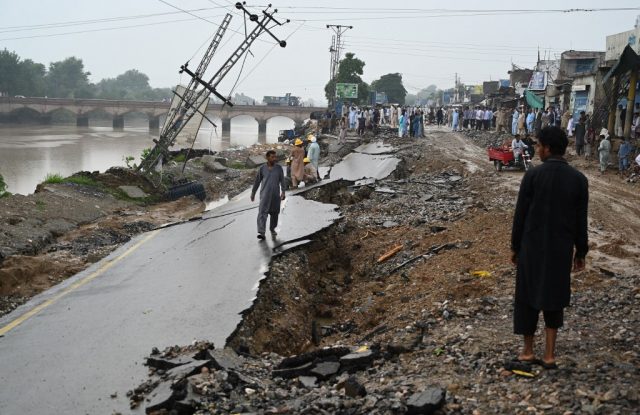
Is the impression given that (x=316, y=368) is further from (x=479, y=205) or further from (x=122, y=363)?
(x=479, y=205)

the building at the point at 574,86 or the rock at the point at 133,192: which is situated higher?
the building at the point at 574,86

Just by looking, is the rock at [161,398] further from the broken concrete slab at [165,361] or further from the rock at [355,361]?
the rock at [355,361]

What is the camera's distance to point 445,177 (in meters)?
17.8

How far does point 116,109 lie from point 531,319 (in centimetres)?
8512

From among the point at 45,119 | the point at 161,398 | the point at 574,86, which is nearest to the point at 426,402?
the point at 161,398

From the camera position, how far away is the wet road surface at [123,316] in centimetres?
504

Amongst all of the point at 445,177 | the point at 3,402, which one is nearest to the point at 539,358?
the point at 3,402

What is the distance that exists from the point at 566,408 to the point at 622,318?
77.8 inches

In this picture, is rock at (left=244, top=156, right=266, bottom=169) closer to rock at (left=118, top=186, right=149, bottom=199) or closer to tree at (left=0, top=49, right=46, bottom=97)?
rock at (left=118, top=186, right=149, bottom=199)

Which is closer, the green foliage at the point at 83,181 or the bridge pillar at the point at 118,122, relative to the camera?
the green foliage at the point at 83,181

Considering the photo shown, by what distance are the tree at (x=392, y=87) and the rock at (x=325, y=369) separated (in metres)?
101

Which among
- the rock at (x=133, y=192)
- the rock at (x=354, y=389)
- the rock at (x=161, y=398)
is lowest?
the rock at (x=133, y=192)

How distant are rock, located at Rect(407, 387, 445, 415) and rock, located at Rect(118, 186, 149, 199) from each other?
699 inches

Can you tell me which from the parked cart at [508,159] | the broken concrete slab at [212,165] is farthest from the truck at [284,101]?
the parked cart at [508,159]
